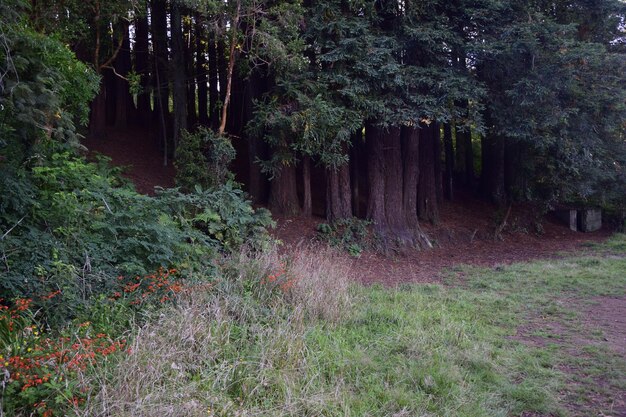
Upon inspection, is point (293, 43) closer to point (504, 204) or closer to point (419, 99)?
point (419, 99)

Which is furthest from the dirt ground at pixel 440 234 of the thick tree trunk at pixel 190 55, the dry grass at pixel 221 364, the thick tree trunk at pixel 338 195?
the dry grass at pixel 221 364

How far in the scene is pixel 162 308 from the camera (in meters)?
6.14

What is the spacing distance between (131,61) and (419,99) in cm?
1144

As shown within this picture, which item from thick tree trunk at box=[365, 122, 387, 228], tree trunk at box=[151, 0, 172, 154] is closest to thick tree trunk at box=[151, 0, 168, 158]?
tree trunk at box=[151, 0, 172, 154]

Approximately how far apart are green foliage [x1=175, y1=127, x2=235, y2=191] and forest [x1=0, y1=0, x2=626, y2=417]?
66 mm

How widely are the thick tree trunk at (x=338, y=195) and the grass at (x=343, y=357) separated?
21.2 ft

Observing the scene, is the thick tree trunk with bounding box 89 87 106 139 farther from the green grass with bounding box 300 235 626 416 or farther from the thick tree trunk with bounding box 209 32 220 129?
the green grass with bounding box 300 235 626 416

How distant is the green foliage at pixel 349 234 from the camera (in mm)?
15062

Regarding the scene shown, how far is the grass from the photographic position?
4.89 m

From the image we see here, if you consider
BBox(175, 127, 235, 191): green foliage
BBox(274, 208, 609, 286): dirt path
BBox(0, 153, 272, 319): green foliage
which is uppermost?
BBox(175, 127, 235, 191): green foliage

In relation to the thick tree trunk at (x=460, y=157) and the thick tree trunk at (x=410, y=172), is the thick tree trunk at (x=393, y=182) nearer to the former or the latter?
the thick tree trunk at (x=410, y=172)

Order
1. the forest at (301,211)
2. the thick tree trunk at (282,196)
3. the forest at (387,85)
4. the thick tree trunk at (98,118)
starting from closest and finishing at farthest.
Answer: the forest at (301,211)
the forest at (387,85)
the thick tree trunk at (282,196)
the thick tree trunk at (98,118)

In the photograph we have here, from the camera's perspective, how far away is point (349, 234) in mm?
15414

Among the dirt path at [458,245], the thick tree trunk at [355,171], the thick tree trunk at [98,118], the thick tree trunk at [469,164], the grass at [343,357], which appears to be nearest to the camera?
the grass at [343,357]
